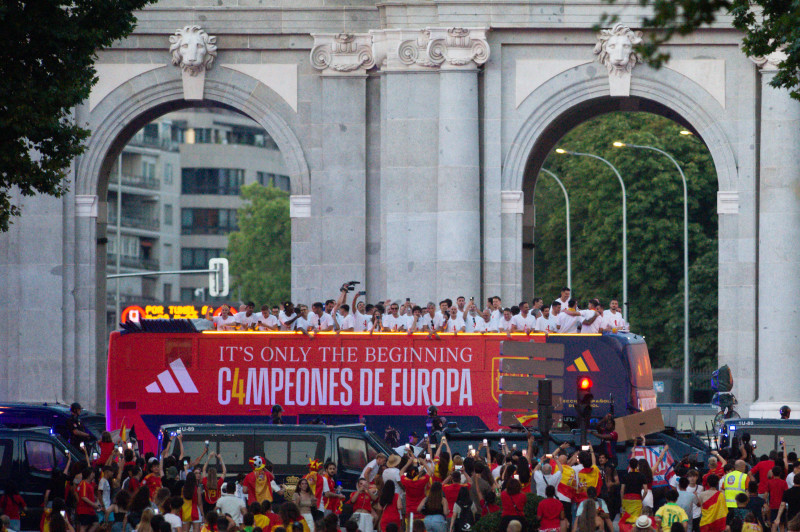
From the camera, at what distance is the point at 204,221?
5064 inches

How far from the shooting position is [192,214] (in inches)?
5059

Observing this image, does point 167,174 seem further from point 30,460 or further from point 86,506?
point 86,506

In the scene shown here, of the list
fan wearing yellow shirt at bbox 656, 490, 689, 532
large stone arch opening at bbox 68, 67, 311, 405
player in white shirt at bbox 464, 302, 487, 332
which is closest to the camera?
fan wearing yellow shirt at bbox 656, 490, 689, 532

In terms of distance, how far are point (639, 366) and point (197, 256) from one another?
9531cm

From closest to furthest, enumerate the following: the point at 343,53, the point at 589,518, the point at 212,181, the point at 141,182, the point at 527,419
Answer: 1. the point at 589,518
2. the point at 527,419
3. the point at 343,53
4. the point at 141,182
5. the point at 212,181

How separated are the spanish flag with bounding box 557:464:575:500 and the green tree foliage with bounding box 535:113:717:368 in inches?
1686

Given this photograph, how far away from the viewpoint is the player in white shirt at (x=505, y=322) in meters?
35.5

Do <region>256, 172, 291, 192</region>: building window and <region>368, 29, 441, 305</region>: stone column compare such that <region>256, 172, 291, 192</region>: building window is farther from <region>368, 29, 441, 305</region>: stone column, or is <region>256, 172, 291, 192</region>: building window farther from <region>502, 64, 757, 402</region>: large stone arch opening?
<region>368, 29, 441, 305</region>: stone column

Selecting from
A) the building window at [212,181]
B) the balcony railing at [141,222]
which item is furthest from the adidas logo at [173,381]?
the building window at [212,181]

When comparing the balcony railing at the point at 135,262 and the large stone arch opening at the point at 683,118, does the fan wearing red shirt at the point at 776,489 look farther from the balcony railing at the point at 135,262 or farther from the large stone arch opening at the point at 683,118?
the balcony railing at the point at 135,262

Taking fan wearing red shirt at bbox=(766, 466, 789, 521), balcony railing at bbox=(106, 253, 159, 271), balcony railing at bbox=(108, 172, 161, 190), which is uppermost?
balcony railing at bbox=(108, 172, 161, 190)

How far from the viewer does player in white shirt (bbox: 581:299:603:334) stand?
117ft

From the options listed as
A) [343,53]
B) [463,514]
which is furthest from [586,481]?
[343,53]

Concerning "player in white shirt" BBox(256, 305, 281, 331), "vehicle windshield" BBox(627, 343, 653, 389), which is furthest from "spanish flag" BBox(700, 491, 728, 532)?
"player in white shirt" BBox(256, 305, 281, 331)
